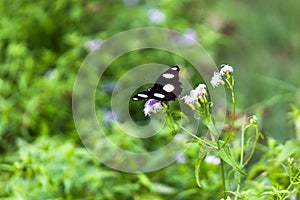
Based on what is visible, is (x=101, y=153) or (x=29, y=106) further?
(x=29, y=106)

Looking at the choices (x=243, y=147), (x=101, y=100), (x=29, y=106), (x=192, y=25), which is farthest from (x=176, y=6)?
(x=243, y=147)

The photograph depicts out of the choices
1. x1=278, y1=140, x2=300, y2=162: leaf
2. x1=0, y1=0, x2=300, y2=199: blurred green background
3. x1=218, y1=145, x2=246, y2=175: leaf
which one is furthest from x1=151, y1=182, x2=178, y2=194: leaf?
x1=218, y1=145, x2=246, y2=175: leaf

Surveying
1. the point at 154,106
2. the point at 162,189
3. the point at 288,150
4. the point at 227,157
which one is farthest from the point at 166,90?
the point at 162,189

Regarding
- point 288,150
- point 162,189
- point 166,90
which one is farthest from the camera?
point 162,189

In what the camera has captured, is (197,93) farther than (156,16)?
No

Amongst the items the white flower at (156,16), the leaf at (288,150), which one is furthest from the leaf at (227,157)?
the white flower at (156,16)

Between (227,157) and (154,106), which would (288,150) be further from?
(154,106)

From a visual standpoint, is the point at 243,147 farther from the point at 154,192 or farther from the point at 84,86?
the point at 84,86

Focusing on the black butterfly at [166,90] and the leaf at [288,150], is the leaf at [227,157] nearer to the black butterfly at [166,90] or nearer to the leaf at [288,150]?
the black butterfly at [166,90]
